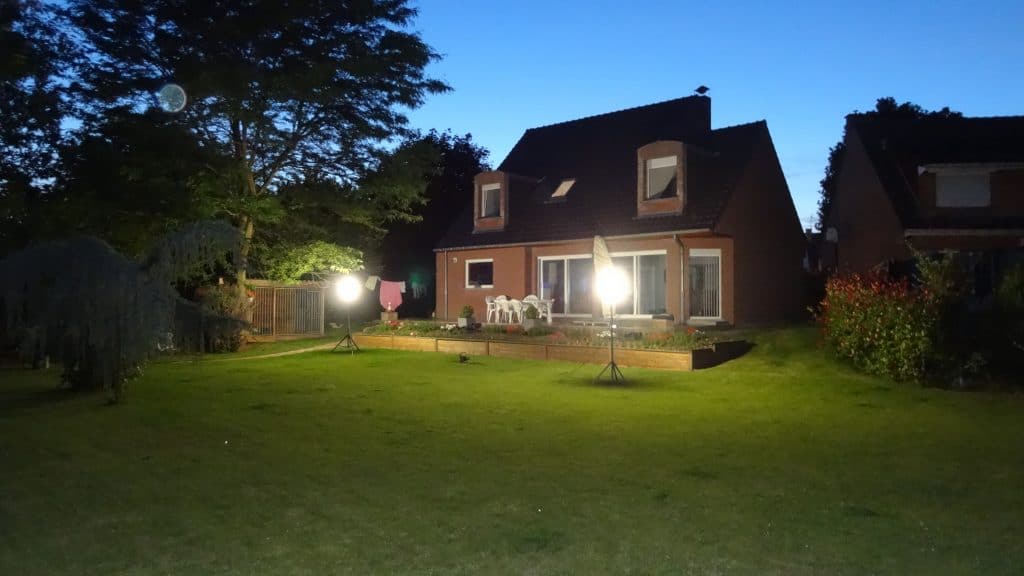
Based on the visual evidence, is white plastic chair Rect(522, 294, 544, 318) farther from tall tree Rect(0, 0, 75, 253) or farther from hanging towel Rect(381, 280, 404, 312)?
tall tree Rect(0, 0, 75, 253)

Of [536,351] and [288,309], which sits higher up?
[288,309]

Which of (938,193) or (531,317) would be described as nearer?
(531,317)

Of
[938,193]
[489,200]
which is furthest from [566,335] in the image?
[938,193]

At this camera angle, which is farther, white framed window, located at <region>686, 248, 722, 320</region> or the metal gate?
the metal gate

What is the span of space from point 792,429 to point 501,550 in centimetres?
566

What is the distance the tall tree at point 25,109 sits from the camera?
63.4ft

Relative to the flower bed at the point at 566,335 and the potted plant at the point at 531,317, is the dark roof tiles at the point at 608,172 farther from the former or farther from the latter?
the flower bed at the point at 566,335

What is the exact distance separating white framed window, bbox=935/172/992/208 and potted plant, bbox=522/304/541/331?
12842mm

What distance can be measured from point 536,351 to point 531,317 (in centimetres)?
379

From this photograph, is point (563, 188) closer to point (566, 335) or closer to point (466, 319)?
point (466, 319)

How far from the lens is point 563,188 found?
25781 mm

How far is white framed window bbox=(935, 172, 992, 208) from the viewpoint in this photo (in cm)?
→ 2284

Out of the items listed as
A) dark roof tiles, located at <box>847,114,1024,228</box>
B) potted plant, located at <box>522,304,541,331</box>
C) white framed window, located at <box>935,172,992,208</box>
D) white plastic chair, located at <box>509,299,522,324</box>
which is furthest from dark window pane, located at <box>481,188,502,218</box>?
white framed window, located at <box>935,172,992,208</box>

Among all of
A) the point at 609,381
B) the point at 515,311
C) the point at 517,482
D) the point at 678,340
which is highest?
the point at 515,311
